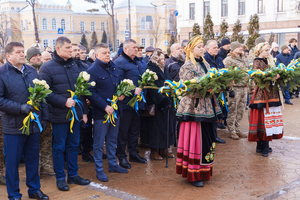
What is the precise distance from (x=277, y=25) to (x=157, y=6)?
109 feet

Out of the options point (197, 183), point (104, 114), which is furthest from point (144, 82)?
point (197, 183)

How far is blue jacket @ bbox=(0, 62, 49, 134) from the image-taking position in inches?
177

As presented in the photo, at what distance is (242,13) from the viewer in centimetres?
3475

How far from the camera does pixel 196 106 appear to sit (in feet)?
17.3

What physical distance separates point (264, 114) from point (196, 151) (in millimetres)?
2268

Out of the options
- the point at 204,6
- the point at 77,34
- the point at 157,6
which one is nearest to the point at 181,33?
the point at 204,6

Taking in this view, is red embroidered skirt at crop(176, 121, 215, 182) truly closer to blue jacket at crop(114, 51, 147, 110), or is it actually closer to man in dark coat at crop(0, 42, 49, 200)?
blue jacket at crop(114, 51, 147, 110)

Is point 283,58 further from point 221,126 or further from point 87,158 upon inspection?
point 87,158

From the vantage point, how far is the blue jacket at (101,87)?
5.53 m

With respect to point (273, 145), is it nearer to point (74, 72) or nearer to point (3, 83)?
point (74, 72)

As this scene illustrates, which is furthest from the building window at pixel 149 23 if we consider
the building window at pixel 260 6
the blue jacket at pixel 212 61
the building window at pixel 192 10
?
the blue jacket at pixel 212 61

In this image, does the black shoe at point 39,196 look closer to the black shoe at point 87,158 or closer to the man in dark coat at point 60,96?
the man in dark coat at point 60,96

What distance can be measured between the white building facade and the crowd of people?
1812 centimetres

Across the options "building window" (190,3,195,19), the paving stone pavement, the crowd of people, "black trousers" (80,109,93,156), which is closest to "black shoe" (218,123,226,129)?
the crowd of people
